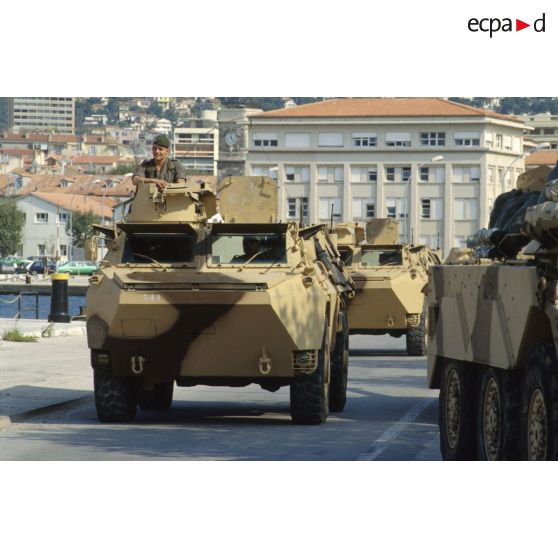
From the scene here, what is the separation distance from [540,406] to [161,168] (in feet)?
26.9

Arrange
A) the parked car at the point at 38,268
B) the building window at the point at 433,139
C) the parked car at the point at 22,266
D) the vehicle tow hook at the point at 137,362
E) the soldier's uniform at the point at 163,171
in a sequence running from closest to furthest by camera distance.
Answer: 1. the vehicle tow hook at the point at 137,362
2. the soldier's uniform at the point at 163,171
3. the parked car at the point at 38,268
4. the parked car at the point at 22,266
5. the building window at the point at 433,139

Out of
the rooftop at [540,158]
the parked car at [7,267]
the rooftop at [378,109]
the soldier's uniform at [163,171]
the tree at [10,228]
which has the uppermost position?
the rooftop at [378,109]

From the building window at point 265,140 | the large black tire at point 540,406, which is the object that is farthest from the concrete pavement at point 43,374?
the building window at point 265,140

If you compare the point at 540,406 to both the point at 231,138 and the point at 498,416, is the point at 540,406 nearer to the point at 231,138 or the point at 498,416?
the point at 498,416

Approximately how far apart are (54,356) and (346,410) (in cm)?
835

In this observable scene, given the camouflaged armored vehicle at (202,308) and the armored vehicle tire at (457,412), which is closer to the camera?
the armored vehicle tire at (457,412)

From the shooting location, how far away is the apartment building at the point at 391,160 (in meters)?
118

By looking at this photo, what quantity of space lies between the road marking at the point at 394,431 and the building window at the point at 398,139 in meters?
104

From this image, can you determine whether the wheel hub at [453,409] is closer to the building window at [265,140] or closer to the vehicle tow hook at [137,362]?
the vehicle tow hook at [137,362]

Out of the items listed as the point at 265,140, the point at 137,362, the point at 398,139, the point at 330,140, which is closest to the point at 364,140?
the point at 398,139

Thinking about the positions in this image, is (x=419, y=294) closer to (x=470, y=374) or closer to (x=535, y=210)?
(x=470, y=374)

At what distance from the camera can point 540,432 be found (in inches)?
388

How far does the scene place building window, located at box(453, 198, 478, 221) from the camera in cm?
11938

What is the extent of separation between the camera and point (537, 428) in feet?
32.6
